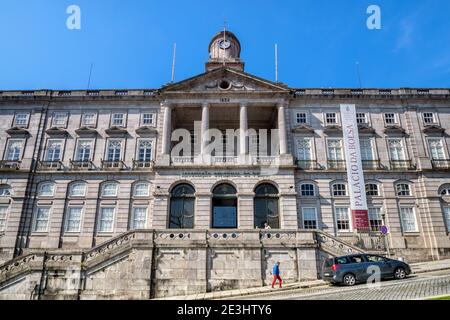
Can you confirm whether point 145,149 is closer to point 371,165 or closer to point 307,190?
point 307,190

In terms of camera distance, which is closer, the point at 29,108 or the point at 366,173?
the point at 366,173

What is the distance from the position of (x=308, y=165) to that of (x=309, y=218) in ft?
Result: 17.4

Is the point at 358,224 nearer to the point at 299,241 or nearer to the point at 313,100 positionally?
the point at 299,241

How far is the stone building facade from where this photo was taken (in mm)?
28953

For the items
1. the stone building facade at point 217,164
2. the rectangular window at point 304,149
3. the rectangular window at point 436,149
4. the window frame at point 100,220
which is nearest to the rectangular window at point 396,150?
the stone building facade at point 217,164

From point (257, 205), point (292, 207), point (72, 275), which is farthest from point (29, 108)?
point (292, 207)

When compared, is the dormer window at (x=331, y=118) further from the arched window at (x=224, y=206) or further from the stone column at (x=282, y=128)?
the arched window at (x=224, y=206)

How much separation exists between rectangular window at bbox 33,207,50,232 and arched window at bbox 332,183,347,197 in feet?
90.9

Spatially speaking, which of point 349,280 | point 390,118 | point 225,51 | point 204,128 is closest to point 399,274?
point 349,280

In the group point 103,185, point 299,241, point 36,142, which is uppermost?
point 36,142

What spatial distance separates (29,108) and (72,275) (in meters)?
21.6

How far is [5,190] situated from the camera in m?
30.7

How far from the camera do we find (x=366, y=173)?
30.7 m

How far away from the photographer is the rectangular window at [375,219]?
29156 millimetres
